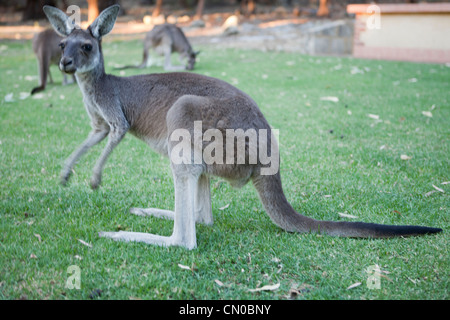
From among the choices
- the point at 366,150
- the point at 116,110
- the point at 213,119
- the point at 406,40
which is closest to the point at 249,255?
the point at 213,119

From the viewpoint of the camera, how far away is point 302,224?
235 cm

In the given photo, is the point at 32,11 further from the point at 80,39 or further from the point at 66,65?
the point at 66,65

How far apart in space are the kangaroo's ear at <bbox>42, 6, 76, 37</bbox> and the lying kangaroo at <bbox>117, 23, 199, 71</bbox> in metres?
5.80

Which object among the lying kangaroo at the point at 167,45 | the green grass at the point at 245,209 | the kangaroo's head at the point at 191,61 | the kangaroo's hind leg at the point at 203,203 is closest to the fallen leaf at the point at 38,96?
the green grass at the point at 245,209

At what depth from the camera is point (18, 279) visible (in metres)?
1.96

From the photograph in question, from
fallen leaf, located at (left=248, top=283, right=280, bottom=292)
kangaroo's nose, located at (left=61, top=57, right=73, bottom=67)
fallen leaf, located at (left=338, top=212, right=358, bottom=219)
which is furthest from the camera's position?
fallen leaf, located at (left=338, top=212, right=358, bottom=219)

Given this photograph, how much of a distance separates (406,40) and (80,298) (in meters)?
10.7

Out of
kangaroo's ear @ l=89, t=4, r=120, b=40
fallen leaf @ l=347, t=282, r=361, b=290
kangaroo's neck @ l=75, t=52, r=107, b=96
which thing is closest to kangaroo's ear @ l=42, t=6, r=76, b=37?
kangaroo's ear @ l=89, t=4, r=120, b=40

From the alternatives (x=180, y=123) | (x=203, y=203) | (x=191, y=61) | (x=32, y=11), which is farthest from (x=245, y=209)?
(x=32, y=11)

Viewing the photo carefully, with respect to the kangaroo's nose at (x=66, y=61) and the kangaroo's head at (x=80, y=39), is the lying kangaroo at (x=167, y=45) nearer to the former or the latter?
the kangaroo's head at (x=80, y=39)

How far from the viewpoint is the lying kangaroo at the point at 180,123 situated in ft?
7.38

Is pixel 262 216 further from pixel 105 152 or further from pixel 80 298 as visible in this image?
pixel 80 298

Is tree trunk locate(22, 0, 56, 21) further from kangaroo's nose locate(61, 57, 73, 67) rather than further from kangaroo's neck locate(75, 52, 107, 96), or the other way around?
kangaroo's nose locate(61, 57, 73, 67)

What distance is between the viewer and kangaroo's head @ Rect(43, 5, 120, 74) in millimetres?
2467
